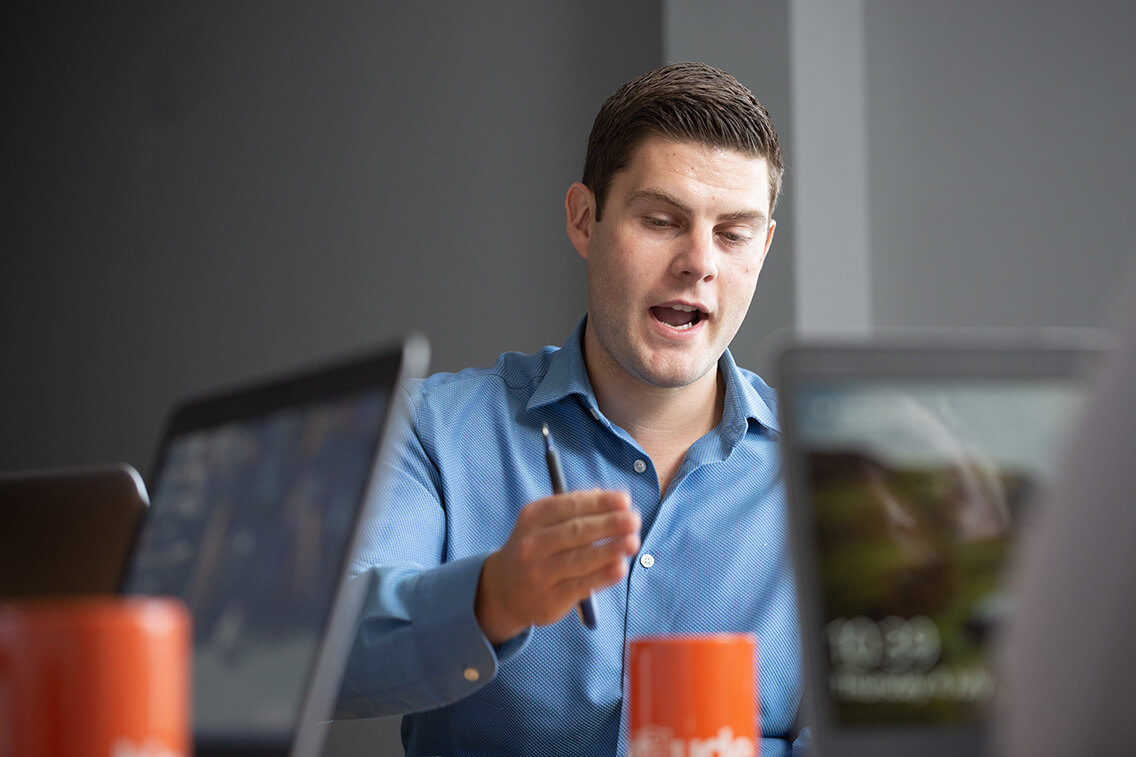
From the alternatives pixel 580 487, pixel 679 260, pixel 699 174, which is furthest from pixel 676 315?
pixel 580 487

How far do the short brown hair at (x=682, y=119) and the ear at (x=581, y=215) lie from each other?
33mm

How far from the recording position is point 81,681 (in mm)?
424

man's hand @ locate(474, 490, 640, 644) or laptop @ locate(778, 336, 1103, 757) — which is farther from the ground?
laptop @ locate(778, 336, 1103, 757)

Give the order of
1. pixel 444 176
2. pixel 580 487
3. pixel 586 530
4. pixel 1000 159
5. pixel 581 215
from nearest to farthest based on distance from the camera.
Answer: pixel 586 530, pixel 580 487, pixel 581 215, pixel 1000 159, pixel 444 176

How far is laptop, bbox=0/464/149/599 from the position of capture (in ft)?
3.31

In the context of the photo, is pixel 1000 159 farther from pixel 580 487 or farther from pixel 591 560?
pixel 591 560

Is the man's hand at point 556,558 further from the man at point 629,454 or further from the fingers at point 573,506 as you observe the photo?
the man at point 629,454

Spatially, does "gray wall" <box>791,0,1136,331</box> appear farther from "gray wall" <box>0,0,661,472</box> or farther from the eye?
the eye

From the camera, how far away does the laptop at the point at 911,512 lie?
1.93ft

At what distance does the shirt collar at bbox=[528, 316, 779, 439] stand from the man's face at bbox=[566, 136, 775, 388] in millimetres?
46

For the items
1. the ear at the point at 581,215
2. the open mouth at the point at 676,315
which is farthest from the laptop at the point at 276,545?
the ear at the point at 581,215

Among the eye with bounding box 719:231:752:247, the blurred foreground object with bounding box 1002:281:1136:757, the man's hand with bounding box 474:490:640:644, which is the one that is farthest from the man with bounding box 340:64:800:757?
the blurred foreground object with bounding box 1002:281:1136:757

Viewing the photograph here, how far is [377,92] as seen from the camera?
2.73m

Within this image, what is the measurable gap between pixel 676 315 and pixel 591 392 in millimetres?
186
